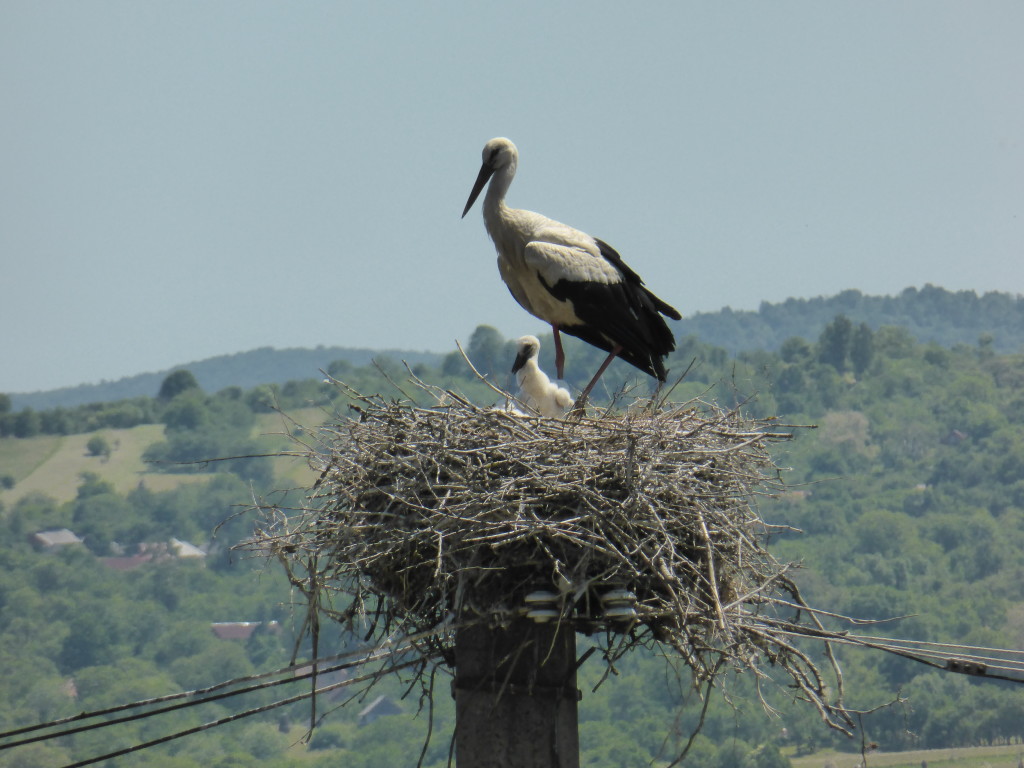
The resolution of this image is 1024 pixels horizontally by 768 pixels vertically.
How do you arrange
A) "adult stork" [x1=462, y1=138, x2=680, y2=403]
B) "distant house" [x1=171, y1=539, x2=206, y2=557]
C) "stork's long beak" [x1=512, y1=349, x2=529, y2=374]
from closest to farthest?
"adult stork" [x1=462, y1=138, x2=680, y2=403] < "stork's long beak" [x1=512, y1=349, x2=529, y2=374] < "distant house" [x1=171, y1=539, x2=206, y2=557]

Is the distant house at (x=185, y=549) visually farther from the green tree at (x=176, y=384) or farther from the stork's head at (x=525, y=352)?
the stork's head at (x=525, y=352)

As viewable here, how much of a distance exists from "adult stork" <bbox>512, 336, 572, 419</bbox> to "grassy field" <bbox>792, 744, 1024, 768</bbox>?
134ft

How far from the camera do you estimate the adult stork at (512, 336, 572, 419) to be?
9705 millimetres

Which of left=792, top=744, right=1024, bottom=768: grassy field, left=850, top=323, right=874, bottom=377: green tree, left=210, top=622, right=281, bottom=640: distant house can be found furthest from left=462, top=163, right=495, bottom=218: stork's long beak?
left=850, top=323, right=874, bottom=377: green tree

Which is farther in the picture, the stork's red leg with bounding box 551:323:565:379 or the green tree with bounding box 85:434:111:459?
the green tree with bounding box 85:434:111:459

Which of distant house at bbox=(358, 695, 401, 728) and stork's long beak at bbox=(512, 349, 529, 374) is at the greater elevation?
stork's long beak at bbox=(512, 349, 529, 374)

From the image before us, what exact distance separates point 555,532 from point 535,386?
3827mm

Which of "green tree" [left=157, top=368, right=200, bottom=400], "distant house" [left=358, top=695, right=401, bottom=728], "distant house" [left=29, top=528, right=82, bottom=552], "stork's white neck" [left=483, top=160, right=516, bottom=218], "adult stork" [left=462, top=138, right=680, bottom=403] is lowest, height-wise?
"distant house" [left=358, top=695, right=401, bottom=728]

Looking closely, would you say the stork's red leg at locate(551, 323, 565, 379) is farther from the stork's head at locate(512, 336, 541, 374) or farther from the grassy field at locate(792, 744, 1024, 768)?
the grassy field at locate(792, 744, 1024, 768)

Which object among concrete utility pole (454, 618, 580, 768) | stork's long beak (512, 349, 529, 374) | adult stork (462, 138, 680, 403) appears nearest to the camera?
concrete utility pole (454, 618, 580, 768)

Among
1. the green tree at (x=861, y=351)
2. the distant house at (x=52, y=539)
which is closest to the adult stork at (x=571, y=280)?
the distant house at (x=52, y=539)

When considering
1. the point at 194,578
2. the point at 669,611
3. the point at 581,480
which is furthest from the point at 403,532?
the point at 194,578

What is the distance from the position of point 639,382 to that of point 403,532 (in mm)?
3317

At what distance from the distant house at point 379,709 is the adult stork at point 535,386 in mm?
67130
